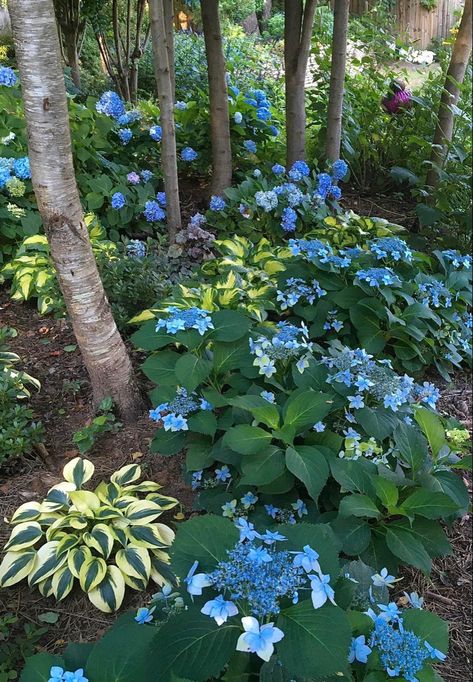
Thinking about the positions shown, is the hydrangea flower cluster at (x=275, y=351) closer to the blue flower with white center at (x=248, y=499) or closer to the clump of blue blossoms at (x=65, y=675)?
the blue flower with white center at (x=248, y=499)

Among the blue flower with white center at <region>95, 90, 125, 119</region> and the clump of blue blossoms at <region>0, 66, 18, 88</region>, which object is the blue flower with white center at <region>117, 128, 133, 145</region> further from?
the clump of blue blossoms at <region>0, 66, 18, 88</region>

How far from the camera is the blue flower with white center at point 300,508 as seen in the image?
5.77ft

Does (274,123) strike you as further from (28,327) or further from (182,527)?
(182,527)

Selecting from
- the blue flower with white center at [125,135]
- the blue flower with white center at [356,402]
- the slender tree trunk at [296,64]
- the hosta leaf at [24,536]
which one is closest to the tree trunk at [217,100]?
the slender tree trunk at [296,64]

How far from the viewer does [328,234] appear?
310cm

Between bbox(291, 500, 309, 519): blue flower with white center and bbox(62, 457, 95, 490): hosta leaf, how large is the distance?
2.22 ft

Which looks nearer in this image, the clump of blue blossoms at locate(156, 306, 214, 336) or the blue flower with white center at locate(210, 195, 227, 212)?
the clump of blue blossoms at locate(156, 306, 214, 336)

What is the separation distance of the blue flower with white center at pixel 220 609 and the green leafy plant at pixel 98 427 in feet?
4.26

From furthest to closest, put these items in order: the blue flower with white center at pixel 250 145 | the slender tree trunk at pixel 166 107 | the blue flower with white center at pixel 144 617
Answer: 1. the blue flower with white center at pixel 250 145
2. the slender tree trunk at pixel 166 107
3. the blue flower with white center at pixel 144 617

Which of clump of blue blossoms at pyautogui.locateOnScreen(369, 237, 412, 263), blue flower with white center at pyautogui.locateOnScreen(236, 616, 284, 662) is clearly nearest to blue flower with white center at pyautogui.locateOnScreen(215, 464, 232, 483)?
blue flower with white center at pyautogui.locateOnScreen(236, 616, 284, 662)

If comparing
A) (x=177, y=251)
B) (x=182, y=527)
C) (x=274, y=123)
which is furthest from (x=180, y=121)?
(x=182, y=527)

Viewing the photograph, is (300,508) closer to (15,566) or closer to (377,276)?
(15,566)

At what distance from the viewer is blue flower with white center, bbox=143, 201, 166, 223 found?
11.2 ft

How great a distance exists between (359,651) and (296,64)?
11.5ft
